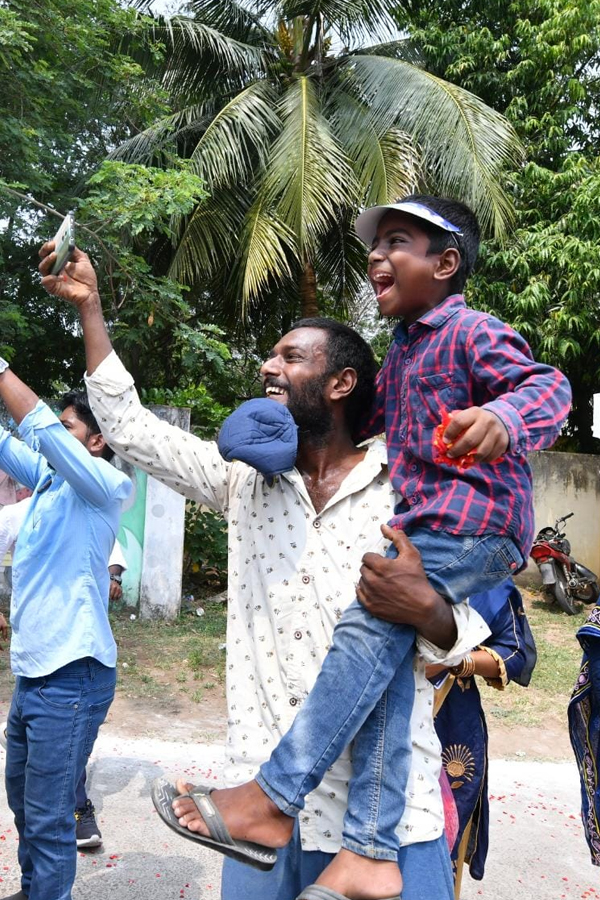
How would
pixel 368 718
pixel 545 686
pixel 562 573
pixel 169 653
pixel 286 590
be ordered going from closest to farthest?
pixel 368 718, pixel 286 590, pixel 545 686, pixel 169 653, pixel 562 573

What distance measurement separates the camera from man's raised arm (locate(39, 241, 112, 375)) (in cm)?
199

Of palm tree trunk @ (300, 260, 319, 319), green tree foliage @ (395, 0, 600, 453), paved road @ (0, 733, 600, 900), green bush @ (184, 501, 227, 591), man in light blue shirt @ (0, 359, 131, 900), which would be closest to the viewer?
man in light blue shirt @ (0, 359, 131, 900)

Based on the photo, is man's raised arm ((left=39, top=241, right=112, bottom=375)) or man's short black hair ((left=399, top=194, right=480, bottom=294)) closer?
man's raised arm ((left=39, top=241, right=112, bottom=375))

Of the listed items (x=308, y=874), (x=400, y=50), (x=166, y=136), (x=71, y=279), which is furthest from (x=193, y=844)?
(x=400, y=50)

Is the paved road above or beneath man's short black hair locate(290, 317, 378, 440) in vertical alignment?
beneath

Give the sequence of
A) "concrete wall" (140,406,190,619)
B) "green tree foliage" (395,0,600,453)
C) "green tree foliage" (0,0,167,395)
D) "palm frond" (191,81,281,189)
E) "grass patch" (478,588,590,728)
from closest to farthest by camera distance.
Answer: "grass patch" (478,588,590,728)
"green tree foliage" (0,0,167,395)
"concrete wall" (140,406,190,619)
"palm frond" (191,81,281,189)
"green tree foliage" (395,0,600,453)

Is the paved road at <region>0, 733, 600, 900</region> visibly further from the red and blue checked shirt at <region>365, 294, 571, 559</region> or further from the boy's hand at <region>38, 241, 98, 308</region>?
the boy's hand at <region>38, 241, 98, 308</region>

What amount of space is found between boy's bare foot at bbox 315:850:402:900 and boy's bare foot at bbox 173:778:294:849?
0.11 m

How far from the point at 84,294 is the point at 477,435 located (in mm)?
1025

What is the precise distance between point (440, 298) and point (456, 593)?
0.76 meters

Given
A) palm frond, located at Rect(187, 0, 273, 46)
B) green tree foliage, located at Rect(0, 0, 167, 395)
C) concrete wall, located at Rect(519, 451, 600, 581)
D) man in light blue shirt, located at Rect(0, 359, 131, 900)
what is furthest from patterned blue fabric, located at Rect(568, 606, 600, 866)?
palm frond, located at Rect(187, 0, 273, 46)

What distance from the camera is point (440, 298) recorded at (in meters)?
2.14

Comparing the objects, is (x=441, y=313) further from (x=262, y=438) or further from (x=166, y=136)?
(x=166, y=136)

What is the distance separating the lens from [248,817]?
5.50ft
